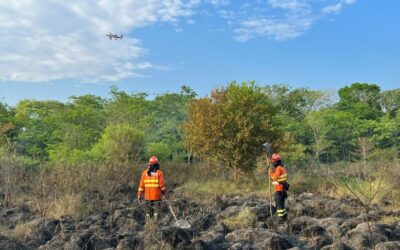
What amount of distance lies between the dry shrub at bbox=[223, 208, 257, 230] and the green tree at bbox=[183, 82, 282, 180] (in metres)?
9.07

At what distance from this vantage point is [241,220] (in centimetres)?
1109

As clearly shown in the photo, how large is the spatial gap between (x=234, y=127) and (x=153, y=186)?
32.1 ft

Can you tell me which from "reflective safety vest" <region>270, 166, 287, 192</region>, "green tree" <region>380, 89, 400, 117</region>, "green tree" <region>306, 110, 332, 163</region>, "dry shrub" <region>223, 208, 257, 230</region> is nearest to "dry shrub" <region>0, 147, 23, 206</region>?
"dry shrub" <region>223, 208, 257, 230</region>

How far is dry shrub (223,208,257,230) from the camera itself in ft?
35.3

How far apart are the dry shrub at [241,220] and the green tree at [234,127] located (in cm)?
907

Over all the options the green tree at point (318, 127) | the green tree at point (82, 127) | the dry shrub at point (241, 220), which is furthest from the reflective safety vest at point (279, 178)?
the green tree at point (318, 127)

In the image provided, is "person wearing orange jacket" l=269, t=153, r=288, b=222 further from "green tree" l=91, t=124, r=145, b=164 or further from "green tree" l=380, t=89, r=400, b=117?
"green tree" l=380, t=89, r=400, b=117

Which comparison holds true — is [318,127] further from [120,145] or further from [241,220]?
[241,220]

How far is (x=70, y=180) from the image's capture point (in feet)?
50.1

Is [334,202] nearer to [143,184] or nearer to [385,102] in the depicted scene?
[143,184]

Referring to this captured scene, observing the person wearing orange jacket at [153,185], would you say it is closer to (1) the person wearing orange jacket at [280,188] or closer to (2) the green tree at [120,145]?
(1) the person wearing orange jacket at [280,188]

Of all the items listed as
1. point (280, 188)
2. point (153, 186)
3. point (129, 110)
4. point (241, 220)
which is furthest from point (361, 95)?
point (153, 186)

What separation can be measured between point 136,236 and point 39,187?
5.84 metres

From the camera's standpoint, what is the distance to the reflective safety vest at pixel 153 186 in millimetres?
11812
